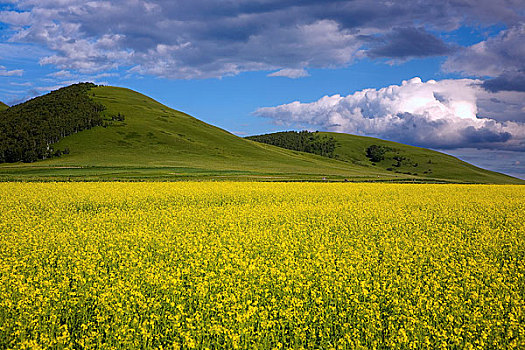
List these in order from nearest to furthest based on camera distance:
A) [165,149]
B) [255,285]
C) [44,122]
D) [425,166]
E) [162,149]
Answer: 1. [255,285]
2. [162,149]
3. [165,149]
4. [44,122]
5. [425,166]

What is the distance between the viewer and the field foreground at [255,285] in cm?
675

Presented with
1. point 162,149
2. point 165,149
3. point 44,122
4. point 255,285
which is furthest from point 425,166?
point 255,285

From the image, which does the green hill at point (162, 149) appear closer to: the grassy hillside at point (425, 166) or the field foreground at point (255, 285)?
the grassy hillside at point (425, 166)

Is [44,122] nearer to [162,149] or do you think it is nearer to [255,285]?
[162,149]

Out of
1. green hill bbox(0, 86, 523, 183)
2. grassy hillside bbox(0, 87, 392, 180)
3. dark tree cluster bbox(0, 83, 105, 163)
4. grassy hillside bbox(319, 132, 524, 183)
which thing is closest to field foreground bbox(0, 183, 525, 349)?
green hill bbox(0, 86, 523, 183)

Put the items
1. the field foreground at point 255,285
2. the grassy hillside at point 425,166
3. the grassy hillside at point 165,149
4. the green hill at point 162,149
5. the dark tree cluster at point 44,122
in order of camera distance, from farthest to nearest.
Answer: the grassy hillside at point 425,166, the dark tree cluster at point 44,122, the grassy hillside at point 165,149, the green hill at point 162,149, the field foreground at point 255,285

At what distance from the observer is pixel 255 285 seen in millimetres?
8453

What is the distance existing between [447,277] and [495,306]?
2082 mm

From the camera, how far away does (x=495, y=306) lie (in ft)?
25.6

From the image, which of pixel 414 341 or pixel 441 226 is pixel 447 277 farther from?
pixel 441 226

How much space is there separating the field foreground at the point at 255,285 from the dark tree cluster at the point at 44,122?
9821 centimetres

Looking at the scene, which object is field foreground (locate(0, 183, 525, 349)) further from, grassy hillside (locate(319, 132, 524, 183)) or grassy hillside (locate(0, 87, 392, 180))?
grassy hillside (locate(319, 132, 524, 183))

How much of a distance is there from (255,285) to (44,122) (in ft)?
422

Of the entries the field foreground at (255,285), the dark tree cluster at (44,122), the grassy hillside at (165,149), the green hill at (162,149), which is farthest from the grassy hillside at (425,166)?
the field foreground at (255,285)
